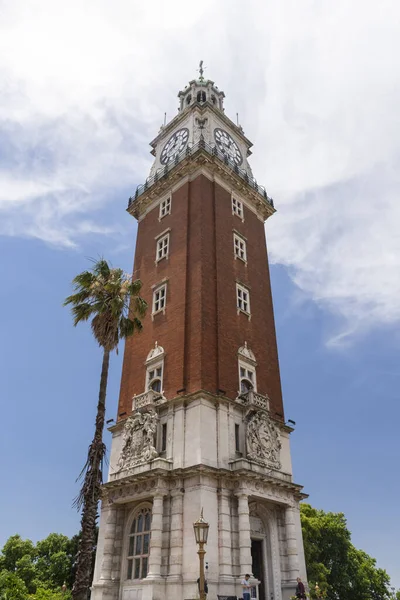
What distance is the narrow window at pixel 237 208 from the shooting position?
135 ft

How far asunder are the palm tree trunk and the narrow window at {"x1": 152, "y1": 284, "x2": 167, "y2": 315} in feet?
41.2

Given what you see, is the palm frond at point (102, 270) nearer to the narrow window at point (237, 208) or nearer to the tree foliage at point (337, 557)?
the narrow window at point (237, 208)

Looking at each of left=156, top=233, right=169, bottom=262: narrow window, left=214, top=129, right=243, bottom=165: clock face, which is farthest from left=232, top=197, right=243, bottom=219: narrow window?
left=156, top=233, right=169, bottom=262: narrow window

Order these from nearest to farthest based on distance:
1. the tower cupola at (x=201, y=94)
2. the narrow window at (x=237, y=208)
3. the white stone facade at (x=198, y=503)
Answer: the white stone facade at (x=198, y=503), the narrow window at (x=237, y=208), the tower cupola at (x=201, y=94)

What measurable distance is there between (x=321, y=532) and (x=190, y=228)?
34218 mm

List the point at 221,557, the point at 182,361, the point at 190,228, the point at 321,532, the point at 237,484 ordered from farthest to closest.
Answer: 1. the point at 321,532
2. the point at 190,228
3. the point at 182,361
4. the point at 237,484
5. the point at 221,557

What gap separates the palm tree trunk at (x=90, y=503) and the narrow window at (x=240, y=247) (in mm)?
18879

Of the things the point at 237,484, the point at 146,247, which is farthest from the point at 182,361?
the point at 146,247

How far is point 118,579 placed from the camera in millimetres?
26859

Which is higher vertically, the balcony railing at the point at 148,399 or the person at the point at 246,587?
the balcony railing at the point at 148,399

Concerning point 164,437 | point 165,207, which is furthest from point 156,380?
point 165,207

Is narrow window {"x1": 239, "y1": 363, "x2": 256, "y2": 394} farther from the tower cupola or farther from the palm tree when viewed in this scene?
the tower cupola

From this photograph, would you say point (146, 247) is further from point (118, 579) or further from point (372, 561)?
point (372, 561)

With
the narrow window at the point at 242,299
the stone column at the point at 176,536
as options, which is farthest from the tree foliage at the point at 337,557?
the stone column at the point at 176,536
